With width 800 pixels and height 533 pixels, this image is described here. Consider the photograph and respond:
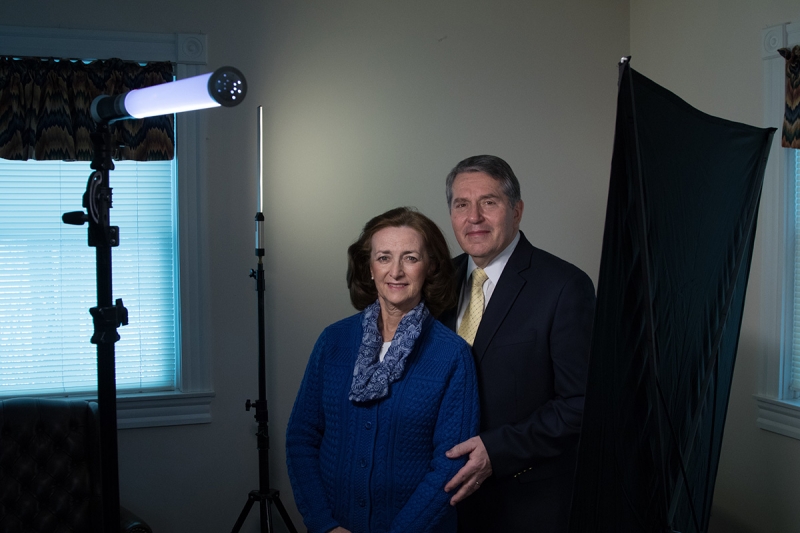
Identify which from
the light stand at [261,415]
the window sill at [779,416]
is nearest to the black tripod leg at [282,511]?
the light stand at [261,415]

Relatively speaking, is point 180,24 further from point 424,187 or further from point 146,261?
point 424,187

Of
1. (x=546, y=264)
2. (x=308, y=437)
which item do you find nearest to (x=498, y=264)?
(x=546, y=264)

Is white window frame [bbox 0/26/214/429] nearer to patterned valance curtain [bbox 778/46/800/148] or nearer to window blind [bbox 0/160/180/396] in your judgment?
window blind [bbox 0/160/180/396]

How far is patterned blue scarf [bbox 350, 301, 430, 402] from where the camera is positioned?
161 cm

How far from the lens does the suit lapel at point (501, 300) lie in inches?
69.4

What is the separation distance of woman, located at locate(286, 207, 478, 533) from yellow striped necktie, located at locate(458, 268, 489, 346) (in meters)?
0.10

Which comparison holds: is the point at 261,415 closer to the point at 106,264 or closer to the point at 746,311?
the point at 106,264

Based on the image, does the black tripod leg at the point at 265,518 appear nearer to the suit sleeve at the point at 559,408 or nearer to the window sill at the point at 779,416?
the suit sleeve at the point at 559,408

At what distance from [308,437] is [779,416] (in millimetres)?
2144

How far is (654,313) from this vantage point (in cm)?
79

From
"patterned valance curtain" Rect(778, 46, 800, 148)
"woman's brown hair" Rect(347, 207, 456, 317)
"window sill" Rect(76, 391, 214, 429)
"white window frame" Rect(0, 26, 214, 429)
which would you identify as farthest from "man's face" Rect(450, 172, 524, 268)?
"window sill" Rect(76, 391, 214, 429)

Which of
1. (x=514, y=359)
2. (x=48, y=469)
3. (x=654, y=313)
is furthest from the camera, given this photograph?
(x=48, y=469)

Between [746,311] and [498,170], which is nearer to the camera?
[498,170]

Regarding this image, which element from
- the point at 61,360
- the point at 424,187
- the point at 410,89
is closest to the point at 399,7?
the point at 410,89
